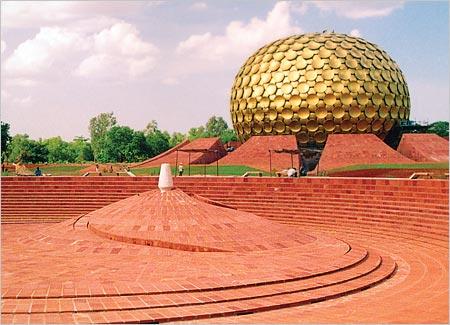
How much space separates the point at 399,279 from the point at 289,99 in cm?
2160

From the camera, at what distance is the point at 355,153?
27547 mm

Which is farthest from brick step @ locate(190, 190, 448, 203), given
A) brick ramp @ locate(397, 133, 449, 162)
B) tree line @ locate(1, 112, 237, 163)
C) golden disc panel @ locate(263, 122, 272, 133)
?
tree line @ locate(1, 112, 237, 163)

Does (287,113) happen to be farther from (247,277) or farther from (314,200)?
(247,277)

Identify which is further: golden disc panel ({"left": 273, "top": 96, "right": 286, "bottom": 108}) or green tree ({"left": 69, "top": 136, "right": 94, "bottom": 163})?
green tree ({"left": 69, "top": 136, "right": 94, "bottom": 163})

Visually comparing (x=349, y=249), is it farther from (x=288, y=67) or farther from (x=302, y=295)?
(x=288, y=67)

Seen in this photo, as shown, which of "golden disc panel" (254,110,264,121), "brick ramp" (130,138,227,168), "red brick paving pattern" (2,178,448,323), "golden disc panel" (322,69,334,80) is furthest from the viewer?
"brick ramp" (130,138,227,168)

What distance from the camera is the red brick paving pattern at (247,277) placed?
22.9 feet

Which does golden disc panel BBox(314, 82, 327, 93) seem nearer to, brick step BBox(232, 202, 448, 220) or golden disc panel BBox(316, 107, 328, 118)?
golden disc panel BBox(316, 107, 328, 118)

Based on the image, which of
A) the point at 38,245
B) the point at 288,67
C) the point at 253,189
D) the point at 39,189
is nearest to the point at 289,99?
the point at 288,67

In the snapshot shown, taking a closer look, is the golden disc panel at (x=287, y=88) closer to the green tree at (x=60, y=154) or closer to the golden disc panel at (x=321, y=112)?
the golden disc panel at (x=321, y=112)

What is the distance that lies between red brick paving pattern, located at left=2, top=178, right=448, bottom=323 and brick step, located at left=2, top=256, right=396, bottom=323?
0.01m

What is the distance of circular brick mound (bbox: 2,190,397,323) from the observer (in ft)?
A: 23.1

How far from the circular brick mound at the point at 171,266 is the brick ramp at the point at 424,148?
1920 cm

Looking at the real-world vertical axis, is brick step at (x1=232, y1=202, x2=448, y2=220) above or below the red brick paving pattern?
above
